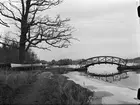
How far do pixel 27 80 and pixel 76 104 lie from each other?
241 inches

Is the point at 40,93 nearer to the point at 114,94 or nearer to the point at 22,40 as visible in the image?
the point at 114,94

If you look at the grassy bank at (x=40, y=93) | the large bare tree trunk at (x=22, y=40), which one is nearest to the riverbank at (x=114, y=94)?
the grassy bank at (x=40, y=93)

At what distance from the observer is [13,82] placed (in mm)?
9461

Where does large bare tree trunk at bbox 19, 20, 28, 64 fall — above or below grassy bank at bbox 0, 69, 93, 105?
above

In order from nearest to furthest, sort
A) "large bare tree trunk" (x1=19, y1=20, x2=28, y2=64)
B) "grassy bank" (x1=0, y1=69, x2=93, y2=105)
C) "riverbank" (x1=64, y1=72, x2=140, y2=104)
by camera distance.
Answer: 1. "grassy bank" (x1=0, y1=69, x2=93, y2=105)
2. "riverbank" (x1=64, y1=72, x2=140, y2=104)
3. "large bare tree trunk" (x1=19, y1=20, x2=28, y2=64)

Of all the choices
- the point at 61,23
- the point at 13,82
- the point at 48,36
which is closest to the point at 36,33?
the point at 48,36

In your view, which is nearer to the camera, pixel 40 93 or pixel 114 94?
pixel 114 94

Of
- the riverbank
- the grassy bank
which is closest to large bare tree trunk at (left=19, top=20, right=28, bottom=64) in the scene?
the grassy bank

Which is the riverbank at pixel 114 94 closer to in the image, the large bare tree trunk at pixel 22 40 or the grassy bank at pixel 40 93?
the grassy bank at pixel 40 93

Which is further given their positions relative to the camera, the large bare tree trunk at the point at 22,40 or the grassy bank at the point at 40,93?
the large bare tree trunk at the point at 22,40

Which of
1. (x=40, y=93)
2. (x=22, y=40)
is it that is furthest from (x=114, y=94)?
(x=22, y=40)

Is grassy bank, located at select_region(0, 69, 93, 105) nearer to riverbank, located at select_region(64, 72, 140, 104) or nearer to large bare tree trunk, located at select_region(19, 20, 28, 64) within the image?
riverbank, located at select_region(64, 72, 140, 104)

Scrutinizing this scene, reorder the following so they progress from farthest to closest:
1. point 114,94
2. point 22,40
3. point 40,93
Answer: point 22,40
point 40,93
point 114,94

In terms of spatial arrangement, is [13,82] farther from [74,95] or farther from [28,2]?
[28,2]
